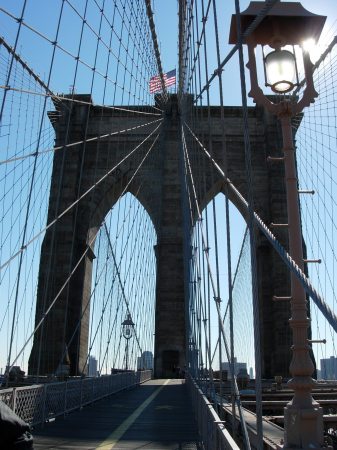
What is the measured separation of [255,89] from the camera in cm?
283

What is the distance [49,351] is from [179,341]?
16.8ft

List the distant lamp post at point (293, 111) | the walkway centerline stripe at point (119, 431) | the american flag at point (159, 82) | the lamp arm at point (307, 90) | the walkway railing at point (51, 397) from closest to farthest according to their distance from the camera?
1. the distant lamp post at point (293, 111)
2. the lamp arm at point (307, 90)
3. the walkway centerline stripe at point (119, 431)
4. the walkway railing at point (51, 397)
5. the american flag at point (159, 82)

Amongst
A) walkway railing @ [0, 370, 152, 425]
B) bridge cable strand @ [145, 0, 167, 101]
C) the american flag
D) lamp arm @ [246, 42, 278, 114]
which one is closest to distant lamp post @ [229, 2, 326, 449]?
lamp arm @ [246, 42, 278, 114]

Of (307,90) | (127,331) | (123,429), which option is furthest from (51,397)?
(127,331)

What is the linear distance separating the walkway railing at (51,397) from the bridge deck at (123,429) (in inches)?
5.7

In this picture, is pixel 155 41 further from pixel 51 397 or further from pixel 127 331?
pixel 51 397

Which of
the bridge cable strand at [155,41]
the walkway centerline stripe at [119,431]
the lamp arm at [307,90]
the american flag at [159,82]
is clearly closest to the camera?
the lamp arm at [307,90]

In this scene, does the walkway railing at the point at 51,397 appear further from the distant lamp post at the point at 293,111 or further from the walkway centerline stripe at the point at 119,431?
the distant lamp post at the point at 293,111

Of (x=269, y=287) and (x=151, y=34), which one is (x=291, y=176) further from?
(x=151, y=34)

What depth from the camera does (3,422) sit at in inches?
76.9

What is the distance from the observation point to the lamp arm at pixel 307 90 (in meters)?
2.69

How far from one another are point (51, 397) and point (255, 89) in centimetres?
503

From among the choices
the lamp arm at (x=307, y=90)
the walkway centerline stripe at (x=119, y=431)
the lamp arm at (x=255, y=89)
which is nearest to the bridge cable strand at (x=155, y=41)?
the walkway centerline stripe at (x=119, y=431)

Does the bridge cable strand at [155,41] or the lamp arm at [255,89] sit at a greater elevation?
the bridge cable strand at [155,41]
